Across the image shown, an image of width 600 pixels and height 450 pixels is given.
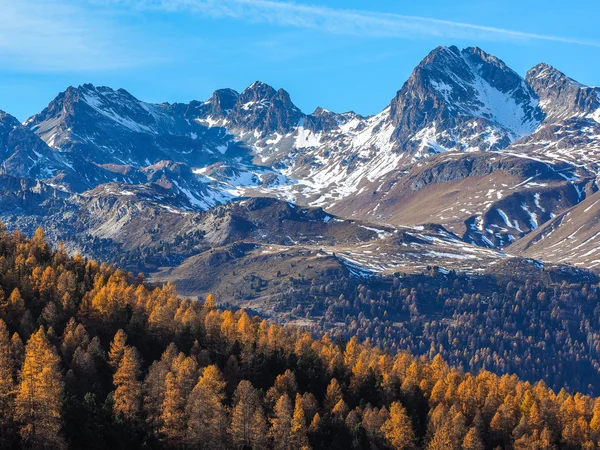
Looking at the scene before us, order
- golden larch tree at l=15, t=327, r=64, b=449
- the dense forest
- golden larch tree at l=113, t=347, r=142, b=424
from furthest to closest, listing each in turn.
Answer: golden larch tree at l=113, t=347, r=142, b=424
the dense forest
golden larch tree at l=15, t=327, r=64, b=449

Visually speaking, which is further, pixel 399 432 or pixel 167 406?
pixel 399 432

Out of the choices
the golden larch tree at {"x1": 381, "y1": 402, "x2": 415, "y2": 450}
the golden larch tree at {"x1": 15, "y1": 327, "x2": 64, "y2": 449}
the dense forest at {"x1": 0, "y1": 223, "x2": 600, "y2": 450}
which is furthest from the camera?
the golden larch tree at {"x1": 381, "y1": 402, "x2": 415, "y2": 450}

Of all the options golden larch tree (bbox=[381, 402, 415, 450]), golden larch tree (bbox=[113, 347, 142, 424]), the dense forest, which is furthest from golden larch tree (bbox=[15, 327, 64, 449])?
golden larch tree (bbox=[381, 402, 415, 450])

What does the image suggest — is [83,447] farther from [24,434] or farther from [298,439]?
[298,439]

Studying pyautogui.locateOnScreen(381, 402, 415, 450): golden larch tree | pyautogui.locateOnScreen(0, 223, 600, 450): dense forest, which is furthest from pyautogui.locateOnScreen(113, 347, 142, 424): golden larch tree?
pyautogui.locateOnScreen(381, 402, 415, 450): golden larch tree

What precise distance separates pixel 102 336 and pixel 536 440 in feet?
335

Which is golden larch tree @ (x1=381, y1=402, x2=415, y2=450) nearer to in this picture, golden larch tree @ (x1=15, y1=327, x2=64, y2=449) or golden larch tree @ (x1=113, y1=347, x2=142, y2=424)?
golden larch tree @ (x1=113, y1=347, x2=142, y2=424)

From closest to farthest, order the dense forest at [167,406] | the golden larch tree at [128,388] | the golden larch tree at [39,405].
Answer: the golden larch tree at [39,405] < the dense forest at [167,406] < the golden larch tree at [128,388]

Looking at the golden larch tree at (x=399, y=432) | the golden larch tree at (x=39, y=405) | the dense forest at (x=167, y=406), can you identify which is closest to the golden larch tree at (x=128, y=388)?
the dense forest at (x=167, y=406)

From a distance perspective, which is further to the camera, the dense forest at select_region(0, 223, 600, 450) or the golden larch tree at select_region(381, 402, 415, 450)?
the golden larch tree at select_region(381, 402, 415, 450)

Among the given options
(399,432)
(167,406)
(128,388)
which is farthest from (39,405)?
(399,432)

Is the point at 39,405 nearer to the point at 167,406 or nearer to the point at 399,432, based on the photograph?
the point at 167,406

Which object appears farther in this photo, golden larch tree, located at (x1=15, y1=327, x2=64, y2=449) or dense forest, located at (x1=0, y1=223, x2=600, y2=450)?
dense forest, located at (x1=0, y1=223, x2=600, y2=450)

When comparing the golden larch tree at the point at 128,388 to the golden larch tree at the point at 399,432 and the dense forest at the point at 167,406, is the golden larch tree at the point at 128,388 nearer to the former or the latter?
the dense forest at the point at 167,406
